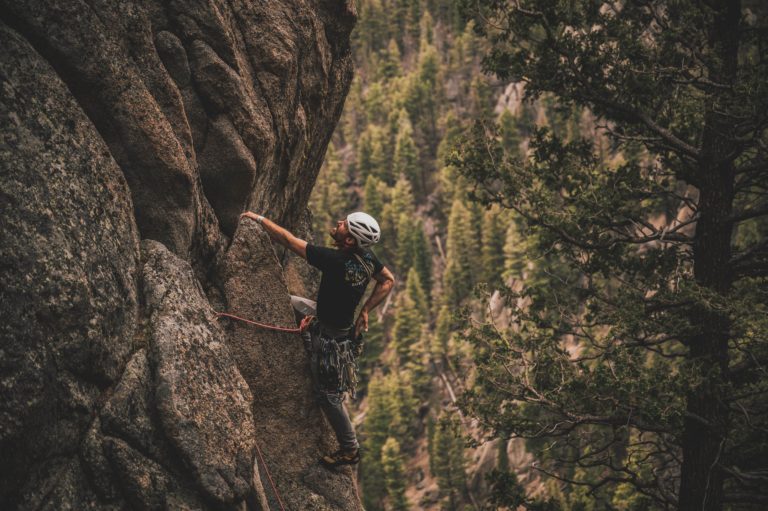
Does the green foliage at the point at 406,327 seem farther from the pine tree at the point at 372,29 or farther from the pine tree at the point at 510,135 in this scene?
the pine tree at the point at 372,29

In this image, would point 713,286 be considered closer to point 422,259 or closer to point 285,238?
point 285,238

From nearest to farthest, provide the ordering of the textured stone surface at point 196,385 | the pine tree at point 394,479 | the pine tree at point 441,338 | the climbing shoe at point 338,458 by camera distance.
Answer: the textured stone surface at point 196,385 < the climbing shoe at point 338,458 < the pine tree at point 394,479 < the pine tree at point 441,338

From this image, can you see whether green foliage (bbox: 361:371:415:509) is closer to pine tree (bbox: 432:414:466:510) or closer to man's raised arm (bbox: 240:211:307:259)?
pine tree (bbox: 432:414:466:510)

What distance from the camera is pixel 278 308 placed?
26.8ft

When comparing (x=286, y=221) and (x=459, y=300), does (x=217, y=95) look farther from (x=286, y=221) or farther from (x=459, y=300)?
(x=459, y=300)

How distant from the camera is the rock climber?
755 cm

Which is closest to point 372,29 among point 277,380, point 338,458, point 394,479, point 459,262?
point 459,262

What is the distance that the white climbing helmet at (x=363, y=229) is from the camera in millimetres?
7465

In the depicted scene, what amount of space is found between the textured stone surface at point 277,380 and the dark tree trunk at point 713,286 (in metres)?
5.27

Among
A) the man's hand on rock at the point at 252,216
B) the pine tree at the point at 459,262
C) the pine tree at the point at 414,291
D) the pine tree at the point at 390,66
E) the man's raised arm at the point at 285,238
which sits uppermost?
the pine tree at the point at 390,66

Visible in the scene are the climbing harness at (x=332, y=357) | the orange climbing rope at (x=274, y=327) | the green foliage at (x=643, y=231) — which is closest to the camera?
the orange climbing rope at (x=274, y=327)

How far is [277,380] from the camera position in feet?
26.3

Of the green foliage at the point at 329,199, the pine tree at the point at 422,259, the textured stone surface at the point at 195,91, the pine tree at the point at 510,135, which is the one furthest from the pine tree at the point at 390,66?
the textured stone surface at the point at 195,91

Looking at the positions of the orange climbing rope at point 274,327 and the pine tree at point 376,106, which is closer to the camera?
the orange climbing rope at point 274,327
